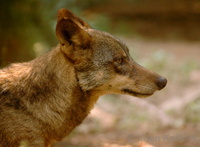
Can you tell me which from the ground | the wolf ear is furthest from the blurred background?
the wolf ear

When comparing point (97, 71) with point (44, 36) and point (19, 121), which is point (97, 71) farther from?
point (44, 36)

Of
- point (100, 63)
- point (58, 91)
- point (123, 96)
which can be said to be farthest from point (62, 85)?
point (123, 96)

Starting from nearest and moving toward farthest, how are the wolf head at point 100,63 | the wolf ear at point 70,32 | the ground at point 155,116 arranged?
1. the wolf ear at point 70,32
2. the wolf head at point 100,63
3. the ground at point 155,116

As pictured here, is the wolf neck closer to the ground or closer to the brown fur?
the brown fur

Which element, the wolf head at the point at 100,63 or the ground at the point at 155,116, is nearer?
the wolf head at the point at 100,63

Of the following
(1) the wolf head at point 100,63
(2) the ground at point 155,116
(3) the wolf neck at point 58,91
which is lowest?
(3) the wolf neck at point 58,91

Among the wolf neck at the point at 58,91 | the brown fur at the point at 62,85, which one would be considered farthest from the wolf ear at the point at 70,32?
the wolf neck at the point at 58,91

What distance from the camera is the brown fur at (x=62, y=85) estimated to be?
12.5 feet

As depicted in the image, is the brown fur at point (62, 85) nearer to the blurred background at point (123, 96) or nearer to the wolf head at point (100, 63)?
the wolf head at point (100, 63)

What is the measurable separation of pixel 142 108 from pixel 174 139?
2.62 metres

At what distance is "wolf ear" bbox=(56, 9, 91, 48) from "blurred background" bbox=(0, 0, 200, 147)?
6.83 feet

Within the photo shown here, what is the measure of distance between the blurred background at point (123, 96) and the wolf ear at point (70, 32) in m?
2.08

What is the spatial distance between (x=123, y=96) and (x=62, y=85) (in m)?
4.62

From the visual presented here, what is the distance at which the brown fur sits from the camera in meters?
3.80
